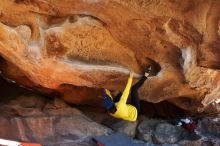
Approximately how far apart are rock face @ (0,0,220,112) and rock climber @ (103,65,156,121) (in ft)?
0.44

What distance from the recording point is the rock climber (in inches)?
200

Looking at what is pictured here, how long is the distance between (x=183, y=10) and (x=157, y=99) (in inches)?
78.1

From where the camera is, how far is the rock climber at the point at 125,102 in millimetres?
5078

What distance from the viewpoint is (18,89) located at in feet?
19.8

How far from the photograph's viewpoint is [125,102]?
5.12 metres

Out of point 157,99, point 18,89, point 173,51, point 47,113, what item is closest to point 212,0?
point 173,51

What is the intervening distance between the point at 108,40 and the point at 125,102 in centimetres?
92

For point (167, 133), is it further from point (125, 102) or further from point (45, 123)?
point (45, 123)

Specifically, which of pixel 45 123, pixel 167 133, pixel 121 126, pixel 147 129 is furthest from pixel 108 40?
pixel 167 133

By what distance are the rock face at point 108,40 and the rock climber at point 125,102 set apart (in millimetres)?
135

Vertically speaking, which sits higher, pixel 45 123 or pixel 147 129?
pixel 147 129

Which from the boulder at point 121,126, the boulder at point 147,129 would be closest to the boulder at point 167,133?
the boulder at point 147,129

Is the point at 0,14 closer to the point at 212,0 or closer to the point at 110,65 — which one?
the point at 110,65

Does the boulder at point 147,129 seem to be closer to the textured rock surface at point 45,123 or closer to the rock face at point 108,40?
the textured rock surface at point 45,123
